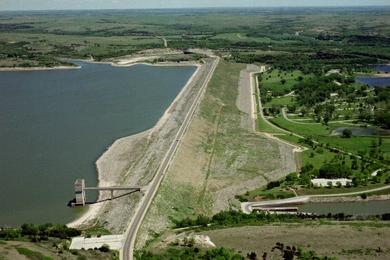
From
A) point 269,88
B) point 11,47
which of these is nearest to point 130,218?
point 269,88

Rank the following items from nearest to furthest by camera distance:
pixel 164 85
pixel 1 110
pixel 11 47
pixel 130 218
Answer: pixel 130 218 < pixel 1 110 < pixel 164 85 < pixel 11 47

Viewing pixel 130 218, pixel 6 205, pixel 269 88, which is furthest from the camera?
pixel 269 88

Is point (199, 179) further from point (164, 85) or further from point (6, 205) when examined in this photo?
point (164, 85)

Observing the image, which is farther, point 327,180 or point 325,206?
point 327,180

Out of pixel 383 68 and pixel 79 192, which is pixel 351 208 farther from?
pixel 383 68

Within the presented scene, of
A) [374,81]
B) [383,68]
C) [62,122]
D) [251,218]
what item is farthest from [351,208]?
[383,68]

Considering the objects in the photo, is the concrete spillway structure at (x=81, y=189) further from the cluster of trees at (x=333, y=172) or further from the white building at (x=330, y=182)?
the cluster of trees at (x=333, y=172)
